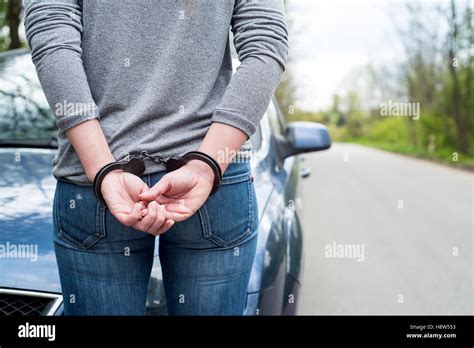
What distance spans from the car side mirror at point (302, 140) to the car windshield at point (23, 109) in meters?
1.13

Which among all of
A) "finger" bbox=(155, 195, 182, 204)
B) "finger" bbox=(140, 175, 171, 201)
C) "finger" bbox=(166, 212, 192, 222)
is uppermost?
"finger" bbox=(140, 175, 171, 201)

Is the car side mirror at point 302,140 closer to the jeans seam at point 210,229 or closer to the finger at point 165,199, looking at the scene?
the jeans seam at point 210,229

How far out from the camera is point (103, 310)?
45.0 inches

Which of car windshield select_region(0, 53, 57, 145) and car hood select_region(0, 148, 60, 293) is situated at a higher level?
car windshield select_region(0, 53, 57, 145)

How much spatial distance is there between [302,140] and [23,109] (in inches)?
54.6

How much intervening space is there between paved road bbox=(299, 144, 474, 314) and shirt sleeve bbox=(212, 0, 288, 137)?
2.63 metres

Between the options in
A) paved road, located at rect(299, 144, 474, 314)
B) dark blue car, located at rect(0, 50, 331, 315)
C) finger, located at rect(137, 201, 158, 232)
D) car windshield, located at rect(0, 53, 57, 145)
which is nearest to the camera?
finger, located at rect(137, 201, 158, 232)

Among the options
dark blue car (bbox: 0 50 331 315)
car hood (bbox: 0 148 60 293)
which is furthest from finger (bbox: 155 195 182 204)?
car hood (bbox: 0 148 60 293)

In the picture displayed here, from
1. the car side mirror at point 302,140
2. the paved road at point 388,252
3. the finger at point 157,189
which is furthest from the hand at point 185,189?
the paved road at point 388,252

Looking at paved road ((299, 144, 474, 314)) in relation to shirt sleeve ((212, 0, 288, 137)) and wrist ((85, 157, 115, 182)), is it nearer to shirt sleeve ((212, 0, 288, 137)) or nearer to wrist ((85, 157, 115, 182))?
shirt sleeve ((212, 0, 288, 137))

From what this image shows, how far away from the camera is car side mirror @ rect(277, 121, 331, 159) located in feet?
9.57
